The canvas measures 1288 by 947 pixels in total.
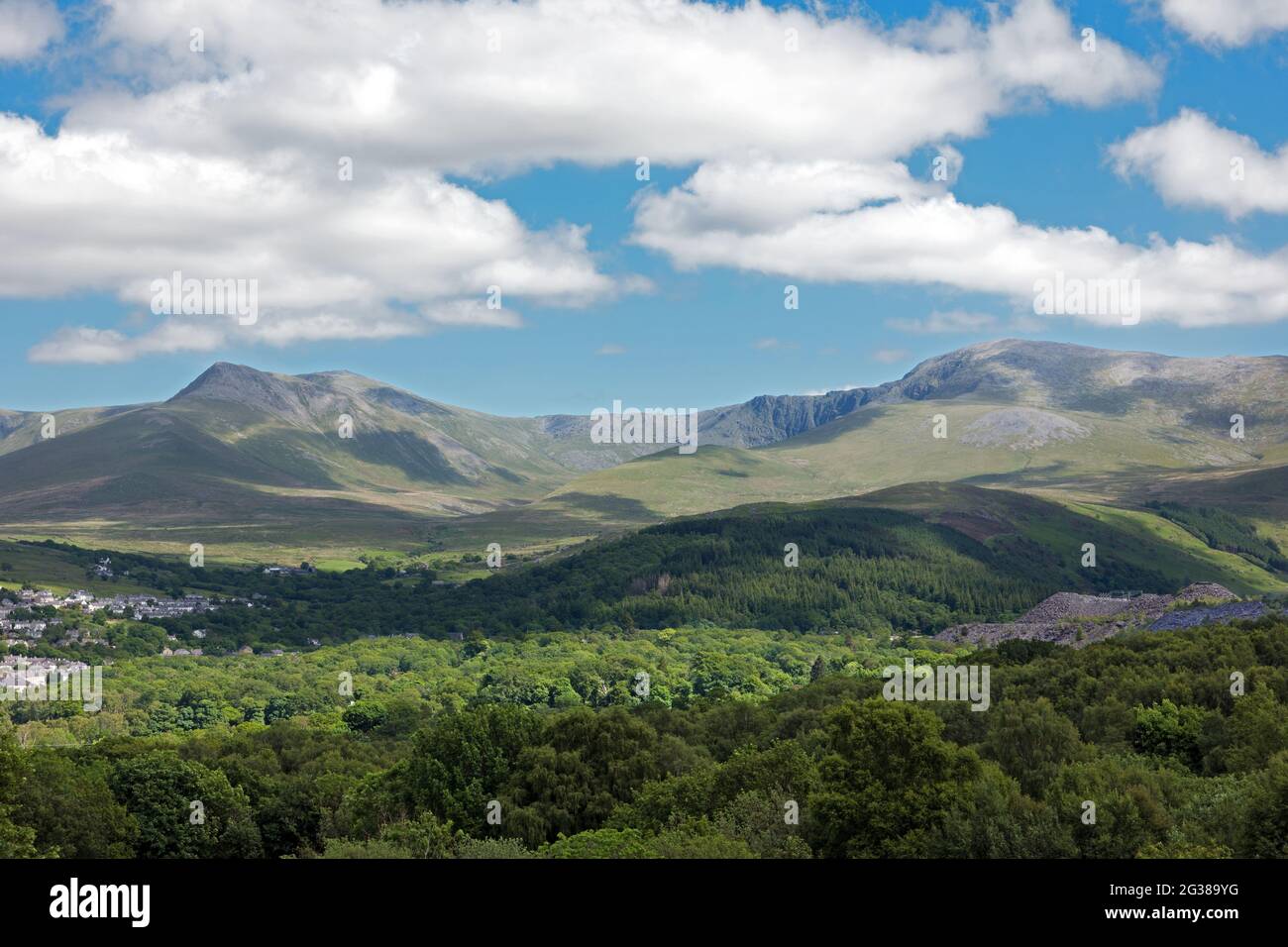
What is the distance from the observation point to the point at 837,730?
62.0m

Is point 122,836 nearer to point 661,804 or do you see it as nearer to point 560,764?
point 560,764

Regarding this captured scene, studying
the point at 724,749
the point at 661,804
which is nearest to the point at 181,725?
the point at 724,749

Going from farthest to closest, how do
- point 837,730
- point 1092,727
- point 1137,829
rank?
1. point 1092,727
2. point 837,730
3. point 1137,829
